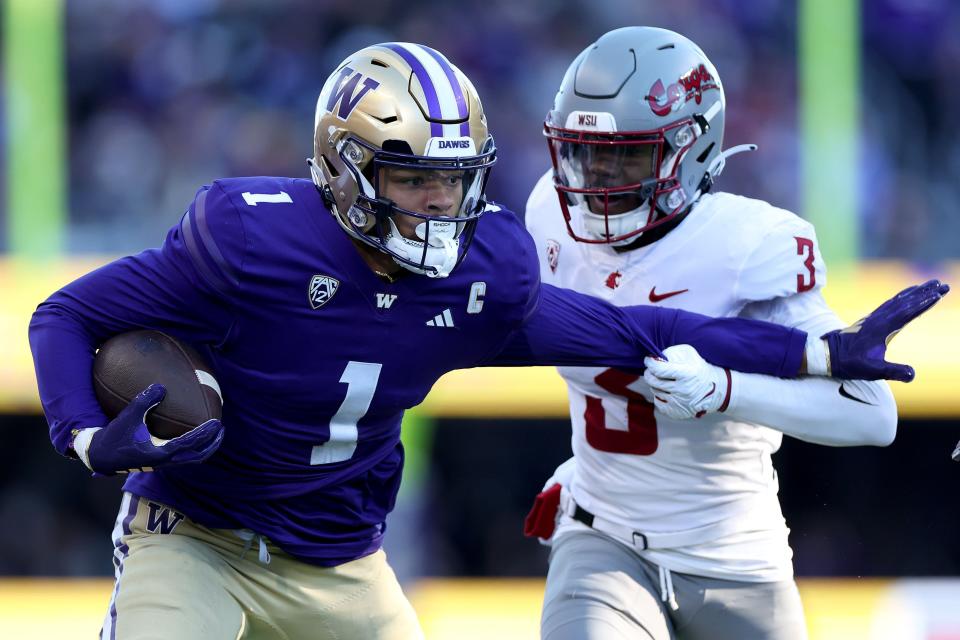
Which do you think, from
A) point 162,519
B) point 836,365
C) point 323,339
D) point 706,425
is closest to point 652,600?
point 706,425

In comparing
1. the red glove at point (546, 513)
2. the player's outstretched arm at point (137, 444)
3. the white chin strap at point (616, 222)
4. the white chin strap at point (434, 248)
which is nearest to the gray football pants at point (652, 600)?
the red glove at point (546, 513)

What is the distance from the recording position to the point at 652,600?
309 centimetres

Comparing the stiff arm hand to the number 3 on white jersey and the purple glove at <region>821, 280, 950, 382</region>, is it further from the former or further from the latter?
the number 3 on white jersey

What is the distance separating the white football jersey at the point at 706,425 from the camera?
3.10m

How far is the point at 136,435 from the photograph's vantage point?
2566 mm

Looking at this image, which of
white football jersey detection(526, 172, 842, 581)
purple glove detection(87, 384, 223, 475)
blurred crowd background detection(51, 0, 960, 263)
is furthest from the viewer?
blurred crowd background detection(51, 0, 960, 263)

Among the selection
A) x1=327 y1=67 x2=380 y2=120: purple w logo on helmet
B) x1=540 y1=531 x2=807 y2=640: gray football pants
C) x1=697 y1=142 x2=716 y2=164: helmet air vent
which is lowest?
x1=540 y1=531 x2=807 y2=640: gray football pants

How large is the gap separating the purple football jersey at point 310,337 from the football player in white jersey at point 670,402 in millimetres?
117

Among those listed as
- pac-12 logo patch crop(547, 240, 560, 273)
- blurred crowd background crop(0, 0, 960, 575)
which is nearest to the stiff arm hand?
pac-12 logo patch crop(547, 240, 560, 273)

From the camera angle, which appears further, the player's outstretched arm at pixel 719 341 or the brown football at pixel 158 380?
the player's outstretched arm at pixel 719 341

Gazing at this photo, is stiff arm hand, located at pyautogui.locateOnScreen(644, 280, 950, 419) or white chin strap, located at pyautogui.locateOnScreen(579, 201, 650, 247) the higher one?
white chin strap, located at pyautogui.locateOnScreen(579, 201, 650, 247)

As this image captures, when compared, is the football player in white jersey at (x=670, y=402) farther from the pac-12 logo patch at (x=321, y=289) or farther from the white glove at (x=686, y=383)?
the pac-12 logo patch at (x=321, y=289)

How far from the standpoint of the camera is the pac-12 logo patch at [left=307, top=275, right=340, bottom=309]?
9.07 feet

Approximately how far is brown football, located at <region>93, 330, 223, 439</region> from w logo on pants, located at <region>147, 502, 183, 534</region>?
284 millimetres
